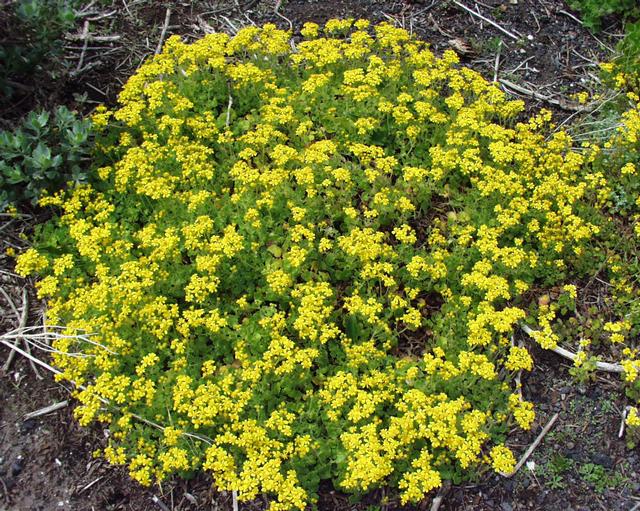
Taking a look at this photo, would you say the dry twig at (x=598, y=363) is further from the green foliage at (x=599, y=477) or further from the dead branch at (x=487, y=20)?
the dead branch at (x=487, y=20)

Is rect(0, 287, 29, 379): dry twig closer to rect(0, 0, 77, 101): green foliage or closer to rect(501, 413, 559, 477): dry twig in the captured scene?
rect(0, 0, 77, 101): green foliage

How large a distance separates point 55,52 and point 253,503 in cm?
447

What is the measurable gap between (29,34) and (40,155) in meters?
1.37

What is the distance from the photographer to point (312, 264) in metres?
5.10

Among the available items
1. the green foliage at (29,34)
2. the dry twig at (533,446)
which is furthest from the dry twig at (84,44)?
the dry twig at (533,446)

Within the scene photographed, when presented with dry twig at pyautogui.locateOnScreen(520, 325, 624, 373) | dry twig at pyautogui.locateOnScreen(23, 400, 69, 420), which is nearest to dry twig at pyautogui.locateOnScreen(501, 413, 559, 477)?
dry twig at pyautogui.locateOnScreen(520, 325, 624, 373)

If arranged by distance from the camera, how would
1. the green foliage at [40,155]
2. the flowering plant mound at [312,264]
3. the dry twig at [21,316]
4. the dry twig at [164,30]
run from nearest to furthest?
the flowering plant mound at [312,264]
the dry twig at [21,316]
the green foliage at [40,155]
the dry twig at [164,30]

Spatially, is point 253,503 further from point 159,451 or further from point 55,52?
point 55,52

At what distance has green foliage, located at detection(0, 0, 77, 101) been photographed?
217 inches

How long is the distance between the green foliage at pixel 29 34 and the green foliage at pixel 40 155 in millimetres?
529

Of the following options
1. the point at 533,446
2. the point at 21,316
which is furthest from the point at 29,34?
the point at 533,446

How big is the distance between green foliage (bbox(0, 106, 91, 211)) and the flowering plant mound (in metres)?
0.27

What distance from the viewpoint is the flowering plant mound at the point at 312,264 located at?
168 inches

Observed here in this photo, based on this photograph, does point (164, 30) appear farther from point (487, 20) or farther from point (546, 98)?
point (546, 98)
